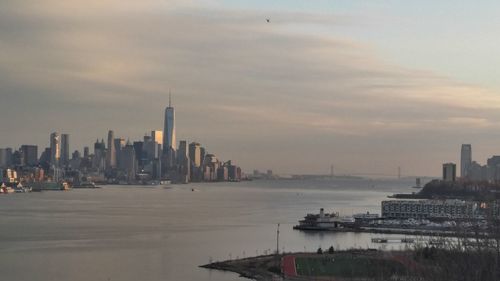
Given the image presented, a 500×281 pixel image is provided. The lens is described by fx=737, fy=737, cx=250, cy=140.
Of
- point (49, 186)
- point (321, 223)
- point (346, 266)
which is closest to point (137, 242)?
point (346, 266)

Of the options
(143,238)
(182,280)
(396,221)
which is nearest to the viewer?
(182,280)

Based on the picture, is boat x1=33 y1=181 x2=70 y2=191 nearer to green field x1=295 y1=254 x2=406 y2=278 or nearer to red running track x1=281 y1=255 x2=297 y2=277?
red running track x1=281 y1=255 x2=297 y2=277

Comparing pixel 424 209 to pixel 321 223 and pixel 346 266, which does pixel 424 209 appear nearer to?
pixel 321 223

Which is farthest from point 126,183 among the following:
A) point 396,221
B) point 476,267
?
point 476,267

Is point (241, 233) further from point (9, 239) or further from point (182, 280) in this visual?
point (182, 280)

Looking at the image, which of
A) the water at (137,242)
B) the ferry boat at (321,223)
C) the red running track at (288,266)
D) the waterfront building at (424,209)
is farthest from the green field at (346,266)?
the waterfront building at (424,209)
